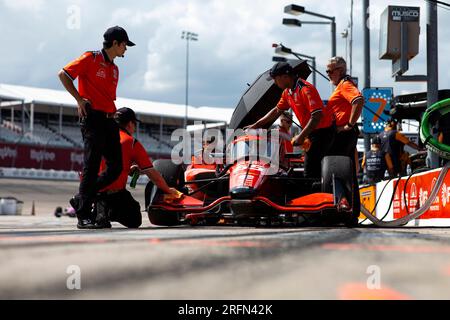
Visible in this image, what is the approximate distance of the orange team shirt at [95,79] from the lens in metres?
5.80

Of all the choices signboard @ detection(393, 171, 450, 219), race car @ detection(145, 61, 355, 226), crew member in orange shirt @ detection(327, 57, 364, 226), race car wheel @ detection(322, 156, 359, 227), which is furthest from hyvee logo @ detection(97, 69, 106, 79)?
signboard @ detection(393, 171, 450, 219)

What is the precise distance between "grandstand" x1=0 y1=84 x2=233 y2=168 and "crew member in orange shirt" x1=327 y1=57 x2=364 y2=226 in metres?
41.5

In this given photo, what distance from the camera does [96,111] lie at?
19.0ft

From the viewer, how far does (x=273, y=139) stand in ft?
21.4

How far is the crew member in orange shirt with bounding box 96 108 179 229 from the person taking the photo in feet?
20.0

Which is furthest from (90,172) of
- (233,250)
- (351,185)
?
(233,250)

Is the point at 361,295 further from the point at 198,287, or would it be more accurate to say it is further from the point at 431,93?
the point at 431,93

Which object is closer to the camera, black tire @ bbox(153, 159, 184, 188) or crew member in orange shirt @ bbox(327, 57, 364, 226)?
crew member in orange shirt @ bbox(327, 57, 364, 226)

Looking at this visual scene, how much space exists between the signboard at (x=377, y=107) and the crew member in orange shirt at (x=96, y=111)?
25.7 feet

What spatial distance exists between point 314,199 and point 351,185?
0.35 m

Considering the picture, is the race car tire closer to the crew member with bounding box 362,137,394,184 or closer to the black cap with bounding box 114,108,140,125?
the black cap with bounding box 114,108,140,125

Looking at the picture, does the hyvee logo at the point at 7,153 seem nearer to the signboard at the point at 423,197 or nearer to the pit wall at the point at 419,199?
the pit wall at the point at 419,199

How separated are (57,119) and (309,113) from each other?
51.2 metres

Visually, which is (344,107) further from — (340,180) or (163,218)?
(163,218)
